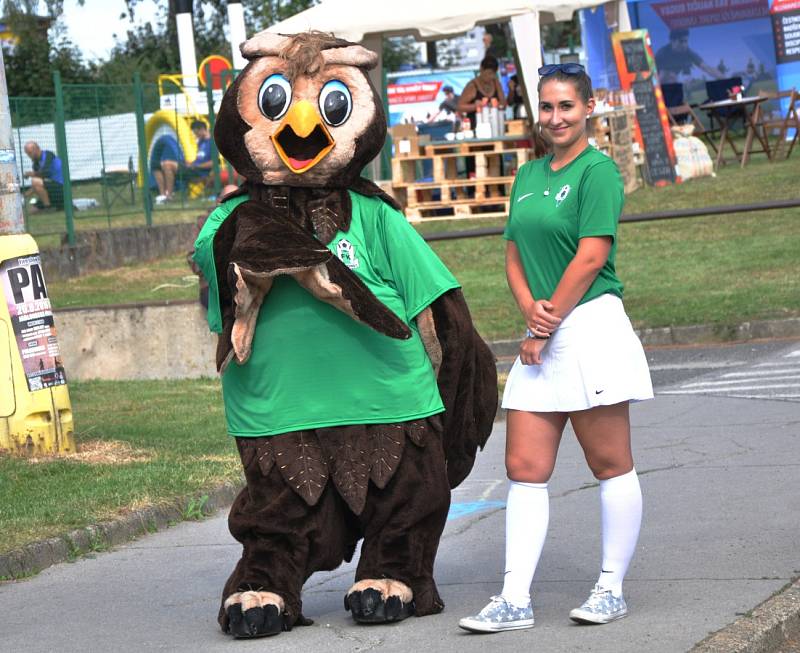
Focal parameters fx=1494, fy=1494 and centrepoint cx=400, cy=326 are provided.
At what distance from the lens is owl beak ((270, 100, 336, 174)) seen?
5059 millimetres

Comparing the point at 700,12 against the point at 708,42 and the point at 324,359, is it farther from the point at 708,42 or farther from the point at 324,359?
the point at 324,359

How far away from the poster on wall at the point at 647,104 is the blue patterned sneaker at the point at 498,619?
685 inches

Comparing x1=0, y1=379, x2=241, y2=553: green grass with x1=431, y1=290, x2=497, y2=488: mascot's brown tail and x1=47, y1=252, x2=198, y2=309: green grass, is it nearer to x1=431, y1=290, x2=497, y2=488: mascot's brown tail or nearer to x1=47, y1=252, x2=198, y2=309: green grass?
x1=431, y1=290, x2=497, y2=488: mascot's brown tail

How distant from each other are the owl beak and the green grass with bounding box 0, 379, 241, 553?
7.54 ft

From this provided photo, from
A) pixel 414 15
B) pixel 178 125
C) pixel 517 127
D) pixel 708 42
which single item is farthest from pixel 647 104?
pixel 708 42

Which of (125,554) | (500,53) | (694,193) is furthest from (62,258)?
(500,53)

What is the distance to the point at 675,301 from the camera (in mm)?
13391

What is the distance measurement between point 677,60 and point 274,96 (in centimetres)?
3296

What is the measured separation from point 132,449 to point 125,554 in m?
2.05

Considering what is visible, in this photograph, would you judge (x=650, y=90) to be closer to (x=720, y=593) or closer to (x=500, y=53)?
(x=720, y=593)

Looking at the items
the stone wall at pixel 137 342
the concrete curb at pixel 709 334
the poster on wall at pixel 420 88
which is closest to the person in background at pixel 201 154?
the stone wall at pixel 137 342

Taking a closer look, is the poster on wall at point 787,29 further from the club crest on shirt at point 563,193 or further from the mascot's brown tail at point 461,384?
the club crest on shirt at point 563,193

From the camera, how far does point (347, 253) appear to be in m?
5.00

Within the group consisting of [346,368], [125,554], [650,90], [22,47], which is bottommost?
[125,554]
